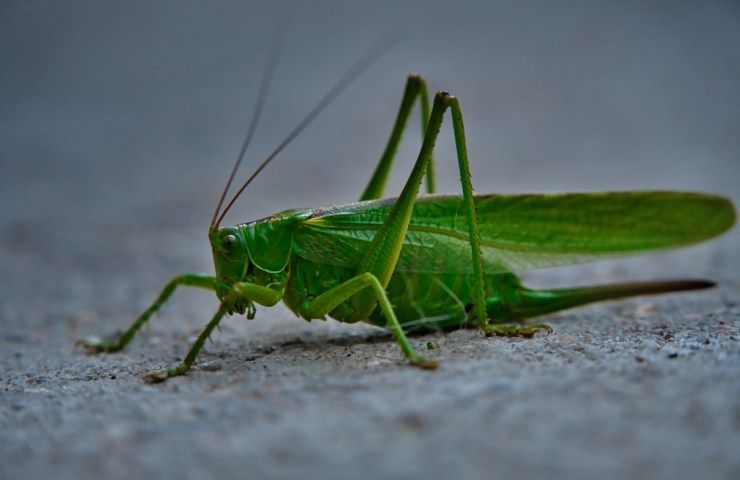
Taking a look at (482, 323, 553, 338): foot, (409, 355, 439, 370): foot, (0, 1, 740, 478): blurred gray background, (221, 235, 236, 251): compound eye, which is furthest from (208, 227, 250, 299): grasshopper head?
(482, 323, 553, 338): foot

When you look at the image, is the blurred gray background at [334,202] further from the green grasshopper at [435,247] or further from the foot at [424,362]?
the green grasshopper at [435,247]

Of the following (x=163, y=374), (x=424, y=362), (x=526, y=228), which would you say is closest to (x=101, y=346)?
(x=163, y=374)

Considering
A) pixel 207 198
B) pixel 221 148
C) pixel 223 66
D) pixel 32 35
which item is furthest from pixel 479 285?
pixel 32 35

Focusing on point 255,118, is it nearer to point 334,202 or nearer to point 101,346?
point 101,346

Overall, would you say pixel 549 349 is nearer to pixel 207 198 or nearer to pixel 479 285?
pixel 479 285

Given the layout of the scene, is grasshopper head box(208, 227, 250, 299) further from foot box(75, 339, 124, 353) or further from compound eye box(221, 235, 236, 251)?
foot box(75, 339, 124, 353)

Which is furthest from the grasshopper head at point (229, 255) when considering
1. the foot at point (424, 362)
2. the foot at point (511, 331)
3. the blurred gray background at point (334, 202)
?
the foot at point (511, 331)

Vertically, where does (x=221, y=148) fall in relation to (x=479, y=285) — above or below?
above
